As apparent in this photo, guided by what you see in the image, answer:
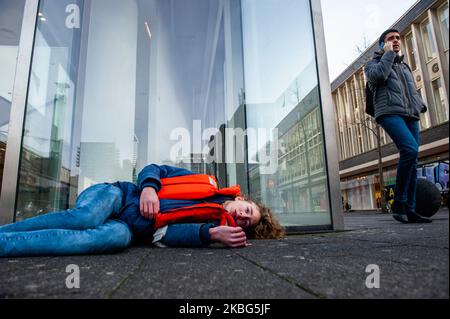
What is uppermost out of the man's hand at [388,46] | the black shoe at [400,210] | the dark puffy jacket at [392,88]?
the man's hand at [388,46]

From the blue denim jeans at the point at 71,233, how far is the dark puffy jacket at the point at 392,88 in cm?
260

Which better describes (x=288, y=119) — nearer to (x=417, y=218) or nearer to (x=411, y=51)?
(x=417, y=218)

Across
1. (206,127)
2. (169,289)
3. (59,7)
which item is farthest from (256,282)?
(206,127)

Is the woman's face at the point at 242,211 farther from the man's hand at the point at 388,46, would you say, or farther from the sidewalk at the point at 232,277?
the man's hand at the point at 388,46

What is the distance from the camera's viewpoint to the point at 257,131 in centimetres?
341

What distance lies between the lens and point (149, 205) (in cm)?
158

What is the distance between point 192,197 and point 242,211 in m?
0.31

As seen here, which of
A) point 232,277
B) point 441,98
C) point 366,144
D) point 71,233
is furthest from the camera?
point 366,144

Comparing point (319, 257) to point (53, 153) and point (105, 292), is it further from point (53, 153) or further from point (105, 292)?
point (53, 153)

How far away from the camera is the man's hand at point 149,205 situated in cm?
159

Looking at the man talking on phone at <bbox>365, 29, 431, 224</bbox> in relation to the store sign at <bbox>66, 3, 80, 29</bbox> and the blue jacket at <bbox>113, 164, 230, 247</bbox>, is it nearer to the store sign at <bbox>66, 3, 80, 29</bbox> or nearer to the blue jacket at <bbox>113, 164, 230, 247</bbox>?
the blue jacket at <bbox>113, 164, 230, 247</bbox>

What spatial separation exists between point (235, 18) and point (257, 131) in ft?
6.44

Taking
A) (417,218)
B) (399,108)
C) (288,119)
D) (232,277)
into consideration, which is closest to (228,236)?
(232,277)

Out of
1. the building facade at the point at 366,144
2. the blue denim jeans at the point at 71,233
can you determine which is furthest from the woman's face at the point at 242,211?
the building facade at the point at 366,144
